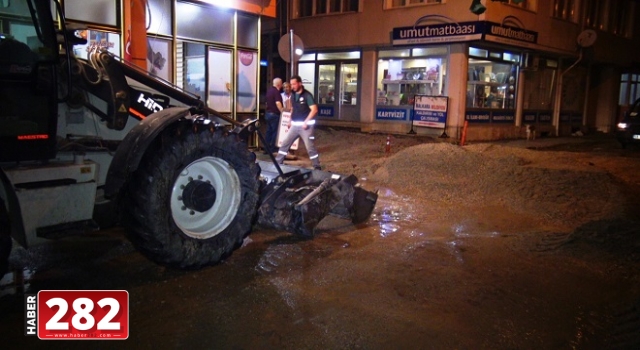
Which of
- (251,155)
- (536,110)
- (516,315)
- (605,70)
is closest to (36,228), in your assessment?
(251,155)

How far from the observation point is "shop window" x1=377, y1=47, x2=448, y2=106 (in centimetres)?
2114

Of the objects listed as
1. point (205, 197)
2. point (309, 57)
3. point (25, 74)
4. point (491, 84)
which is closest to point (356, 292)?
point (205, 197)

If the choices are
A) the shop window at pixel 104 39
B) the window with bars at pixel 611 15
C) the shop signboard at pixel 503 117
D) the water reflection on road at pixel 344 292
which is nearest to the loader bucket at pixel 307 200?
the water reflection on road at pixel 344 292

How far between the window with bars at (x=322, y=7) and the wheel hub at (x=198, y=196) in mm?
19723

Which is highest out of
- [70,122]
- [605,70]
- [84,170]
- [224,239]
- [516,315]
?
[605,70]

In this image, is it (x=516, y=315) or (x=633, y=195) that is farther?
(x=633, y=195)

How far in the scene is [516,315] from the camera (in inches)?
177

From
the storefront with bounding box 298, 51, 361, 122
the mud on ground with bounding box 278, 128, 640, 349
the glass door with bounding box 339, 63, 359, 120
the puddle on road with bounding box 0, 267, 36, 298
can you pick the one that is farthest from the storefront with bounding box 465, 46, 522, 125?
the puddle on road with bounding box 0, 267, 36, 298

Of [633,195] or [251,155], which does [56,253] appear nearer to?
[251,155]

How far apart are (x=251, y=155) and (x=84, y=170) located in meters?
1.60

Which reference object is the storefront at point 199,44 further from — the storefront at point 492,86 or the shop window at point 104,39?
the storefront at point 492,86

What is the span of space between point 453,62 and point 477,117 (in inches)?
98.7

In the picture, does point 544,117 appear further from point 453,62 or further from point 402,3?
point 402,3

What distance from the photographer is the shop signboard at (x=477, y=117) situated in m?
20.9
